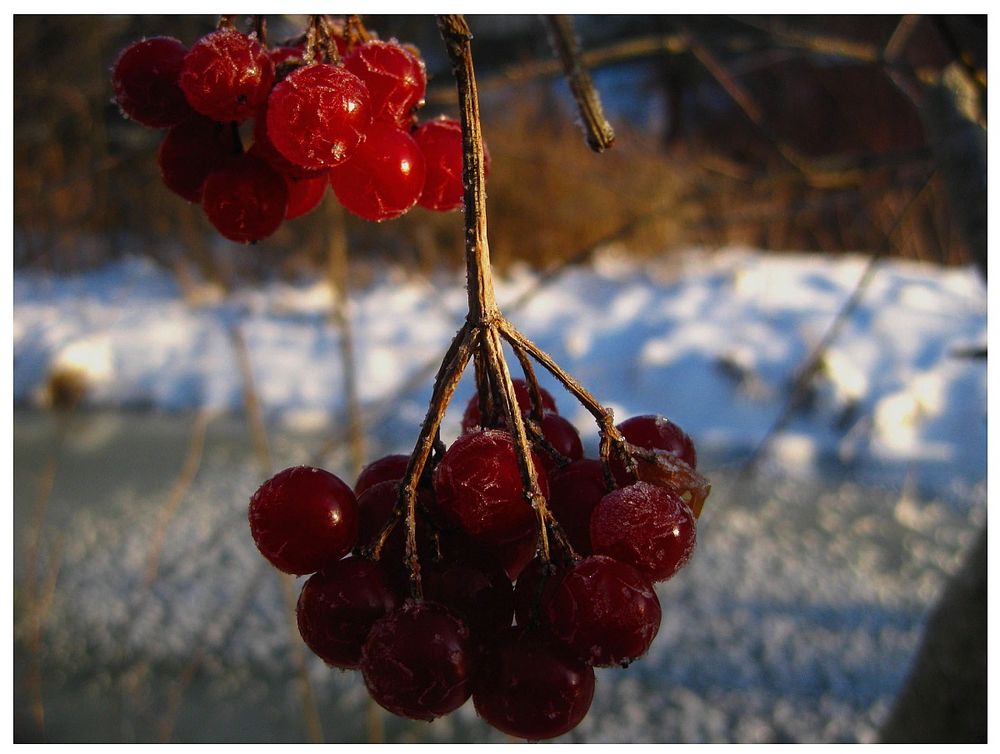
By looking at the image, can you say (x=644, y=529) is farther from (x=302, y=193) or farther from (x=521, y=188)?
(x=521, y=188)

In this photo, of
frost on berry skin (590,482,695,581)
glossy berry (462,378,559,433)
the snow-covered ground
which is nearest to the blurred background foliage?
the snow-covered ground

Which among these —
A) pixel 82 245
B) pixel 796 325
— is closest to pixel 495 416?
pixel 796 325

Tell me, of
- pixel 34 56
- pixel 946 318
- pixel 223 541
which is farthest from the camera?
pixel 34 56

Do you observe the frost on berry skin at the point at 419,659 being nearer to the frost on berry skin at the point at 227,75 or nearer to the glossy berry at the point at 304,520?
the glossy berry at the point at 304,520

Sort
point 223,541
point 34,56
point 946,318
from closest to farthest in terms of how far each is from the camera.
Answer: point 223,541, point 946,318, point 34,56

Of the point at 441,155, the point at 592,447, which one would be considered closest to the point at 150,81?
the point at 441,155

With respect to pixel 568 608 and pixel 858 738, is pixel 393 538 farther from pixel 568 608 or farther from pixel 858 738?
pixel 858 738
